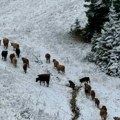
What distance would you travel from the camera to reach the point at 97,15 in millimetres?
47812

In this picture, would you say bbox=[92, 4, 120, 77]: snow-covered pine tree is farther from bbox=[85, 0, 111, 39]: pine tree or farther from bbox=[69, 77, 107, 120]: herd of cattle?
bbox=[85, 0, 111, 39]: pine tree

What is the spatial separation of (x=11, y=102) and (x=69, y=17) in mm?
35567

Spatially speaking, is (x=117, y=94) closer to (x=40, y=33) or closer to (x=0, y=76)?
(x=0, y=76)

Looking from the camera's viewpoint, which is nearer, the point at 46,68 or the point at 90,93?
the point at 90,93

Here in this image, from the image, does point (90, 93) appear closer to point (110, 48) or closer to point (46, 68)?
point (46, 68)

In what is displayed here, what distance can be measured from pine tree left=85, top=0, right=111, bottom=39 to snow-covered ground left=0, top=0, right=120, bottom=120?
2.21 m

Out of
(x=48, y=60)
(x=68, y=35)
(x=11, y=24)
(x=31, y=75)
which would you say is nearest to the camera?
(x=31, y=75)

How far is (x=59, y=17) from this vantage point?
58.2 metres

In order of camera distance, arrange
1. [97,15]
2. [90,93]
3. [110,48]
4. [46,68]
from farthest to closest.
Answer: [97,15] → [110,48] → [46,68] → [90,93]

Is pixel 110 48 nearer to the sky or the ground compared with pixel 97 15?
nearer to the ground

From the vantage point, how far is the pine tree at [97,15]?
155ft

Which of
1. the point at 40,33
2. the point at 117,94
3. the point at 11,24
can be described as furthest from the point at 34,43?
the point at 117,94

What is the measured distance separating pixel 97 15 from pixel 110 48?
26.7 ft

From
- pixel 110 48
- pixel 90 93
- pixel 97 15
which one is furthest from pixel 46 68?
pixel 97 15
